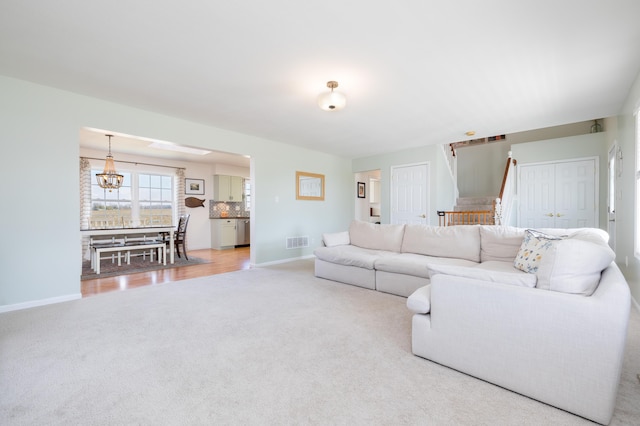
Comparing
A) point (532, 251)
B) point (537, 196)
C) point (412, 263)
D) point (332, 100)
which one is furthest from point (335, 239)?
point (537, 196)

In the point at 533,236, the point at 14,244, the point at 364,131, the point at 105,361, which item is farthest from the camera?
the point at 364,131

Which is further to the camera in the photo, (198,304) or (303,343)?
(198,304)

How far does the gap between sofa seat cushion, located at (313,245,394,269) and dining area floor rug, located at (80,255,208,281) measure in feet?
9.59

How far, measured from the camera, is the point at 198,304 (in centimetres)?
312

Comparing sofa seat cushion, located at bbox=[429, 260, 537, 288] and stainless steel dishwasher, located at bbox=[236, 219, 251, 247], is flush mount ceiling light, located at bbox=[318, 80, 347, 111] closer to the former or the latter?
sofa seat cushion, located at bbox=[429, 260, 537, 288]

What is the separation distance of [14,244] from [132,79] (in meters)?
2.11

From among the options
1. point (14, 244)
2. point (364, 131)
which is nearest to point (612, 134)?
point (364, 131)

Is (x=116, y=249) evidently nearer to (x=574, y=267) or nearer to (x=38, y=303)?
(x=38, y=303)

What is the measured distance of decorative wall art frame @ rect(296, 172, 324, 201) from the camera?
239 inches

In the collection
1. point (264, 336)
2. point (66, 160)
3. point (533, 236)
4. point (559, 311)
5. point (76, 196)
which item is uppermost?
point (66, 160)

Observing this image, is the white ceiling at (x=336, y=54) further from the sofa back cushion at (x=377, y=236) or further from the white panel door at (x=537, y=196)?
the white panel door at (x=537, y=196)

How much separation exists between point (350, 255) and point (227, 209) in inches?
215

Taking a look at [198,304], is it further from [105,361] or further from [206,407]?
[206,407]

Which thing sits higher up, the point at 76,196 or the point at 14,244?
the point at 76,196
